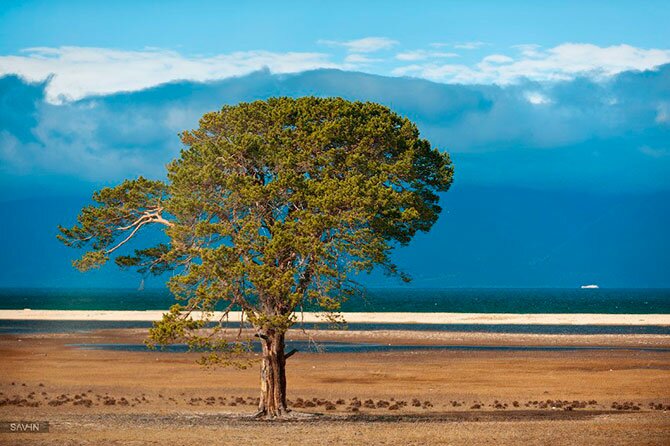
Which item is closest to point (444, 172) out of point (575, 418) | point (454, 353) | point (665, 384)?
point (575, 418)

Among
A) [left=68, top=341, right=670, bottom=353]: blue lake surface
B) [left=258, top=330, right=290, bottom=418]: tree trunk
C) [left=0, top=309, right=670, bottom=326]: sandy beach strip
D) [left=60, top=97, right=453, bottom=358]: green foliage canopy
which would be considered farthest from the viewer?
[left=0, top=309, right=670, bottom=326]: sandy beach strip

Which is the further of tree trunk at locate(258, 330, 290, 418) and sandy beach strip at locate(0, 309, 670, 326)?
sandy beach strip at locate(0, 309, 670, 326)

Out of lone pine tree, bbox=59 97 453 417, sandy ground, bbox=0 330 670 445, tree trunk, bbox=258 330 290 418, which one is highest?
lone pine tree, bbox=59 97 453 417

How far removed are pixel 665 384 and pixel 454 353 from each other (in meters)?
22.3

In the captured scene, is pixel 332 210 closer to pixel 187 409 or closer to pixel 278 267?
pixel 278 267

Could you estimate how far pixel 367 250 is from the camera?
1352 inches

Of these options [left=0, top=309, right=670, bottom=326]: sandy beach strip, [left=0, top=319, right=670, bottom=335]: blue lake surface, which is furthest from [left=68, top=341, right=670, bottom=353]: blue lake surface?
[left=0, top=309, right=670, bottom=326]: sandy beach strip

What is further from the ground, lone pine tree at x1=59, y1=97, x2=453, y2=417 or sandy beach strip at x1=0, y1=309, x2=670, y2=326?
lone pine tree at x1=59, y1=97, x2=453, y2=417

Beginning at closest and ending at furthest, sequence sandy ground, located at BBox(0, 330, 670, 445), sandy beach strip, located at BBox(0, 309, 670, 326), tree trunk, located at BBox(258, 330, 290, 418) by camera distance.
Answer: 1. sandy ground, located at BBox(0, 330, 670, 445)
2. tree trunk, located at BBox(258, 330, 290, 418)
3. sandy beach strip, located at BBox(0, 309, 670, 326)

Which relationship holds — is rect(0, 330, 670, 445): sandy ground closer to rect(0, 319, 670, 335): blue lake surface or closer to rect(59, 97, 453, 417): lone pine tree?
rect(59, 97, 453, 417): lone pine tree

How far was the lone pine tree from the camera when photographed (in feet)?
111

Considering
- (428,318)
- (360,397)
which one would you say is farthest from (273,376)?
(428,318)

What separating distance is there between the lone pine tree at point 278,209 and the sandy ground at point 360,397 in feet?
12.0

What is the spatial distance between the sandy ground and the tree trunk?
1077mm
